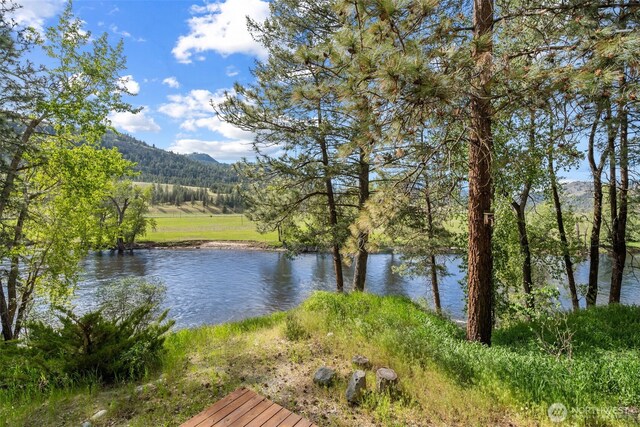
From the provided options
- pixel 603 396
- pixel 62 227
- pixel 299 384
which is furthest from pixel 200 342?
pixel 62 227

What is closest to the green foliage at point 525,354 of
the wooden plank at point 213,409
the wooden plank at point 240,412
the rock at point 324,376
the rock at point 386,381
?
the rock at point 386,381

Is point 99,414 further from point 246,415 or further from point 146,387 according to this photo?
point 246,415

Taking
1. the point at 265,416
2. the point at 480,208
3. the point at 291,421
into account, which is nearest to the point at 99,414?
the point at 265,416

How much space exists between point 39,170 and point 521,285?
51.8ft

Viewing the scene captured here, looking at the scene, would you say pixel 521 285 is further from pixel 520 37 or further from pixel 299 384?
pixel 299 384

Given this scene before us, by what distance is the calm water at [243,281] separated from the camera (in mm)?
16016

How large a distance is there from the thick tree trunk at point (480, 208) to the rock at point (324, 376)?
243 cm

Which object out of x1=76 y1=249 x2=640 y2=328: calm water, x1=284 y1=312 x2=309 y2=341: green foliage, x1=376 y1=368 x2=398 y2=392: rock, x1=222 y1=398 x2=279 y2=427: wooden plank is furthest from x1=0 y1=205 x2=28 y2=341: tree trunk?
x1=376 y1=368 x2=398 y2=392: rock

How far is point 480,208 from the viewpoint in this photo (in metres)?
4.36

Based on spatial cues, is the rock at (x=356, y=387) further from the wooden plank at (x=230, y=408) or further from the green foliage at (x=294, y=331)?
the green foliage at (x=294, y=331)

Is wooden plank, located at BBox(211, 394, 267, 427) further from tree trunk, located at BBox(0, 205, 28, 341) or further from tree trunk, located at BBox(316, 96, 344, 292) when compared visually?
tree trunk, located at BBox(0, 205, 28, 341)

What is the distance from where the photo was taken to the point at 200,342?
564 centimetres

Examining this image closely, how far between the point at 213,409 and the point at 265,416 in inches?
23.1

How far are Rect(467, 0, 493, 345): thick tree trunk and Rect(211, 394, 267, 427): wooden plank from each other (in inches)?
133
